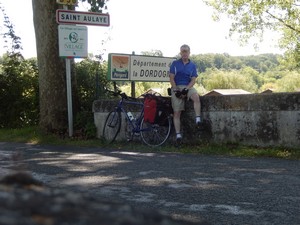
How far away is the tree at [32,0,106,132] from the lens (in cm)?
1024

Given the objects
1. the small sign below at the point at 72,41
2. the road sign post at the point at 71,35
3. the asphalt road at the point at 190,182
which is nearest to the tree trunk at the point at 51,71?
Answer: the road sign post at the point at 71,35

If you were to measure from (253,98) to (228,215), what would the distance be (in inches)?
166

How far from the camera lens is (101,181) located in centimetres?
472

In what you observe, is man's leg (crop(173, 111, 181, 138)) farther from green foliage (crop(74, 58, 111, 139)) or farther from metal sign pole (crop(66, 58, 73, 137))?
metal sign pole (crop(66, 58, 73, 137))

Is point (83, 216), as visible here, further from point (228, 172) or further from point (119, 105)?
point (119, 105)

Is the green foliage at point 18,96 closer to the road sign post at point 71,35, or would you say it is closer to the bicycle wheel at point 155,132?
the road sign post at point 71,35

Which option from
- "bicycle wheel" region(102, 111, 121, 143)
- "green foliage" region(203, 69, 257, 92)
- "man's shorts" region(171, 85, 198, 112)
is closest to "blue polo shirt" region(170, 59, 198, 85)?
→ "man's shorts" region(171, 85, 198, 112)

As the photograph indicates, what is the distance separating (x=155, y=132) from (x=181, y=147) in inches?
31.9

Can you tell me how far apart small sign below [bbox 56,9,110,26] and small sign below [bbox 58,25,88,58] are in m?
0.15

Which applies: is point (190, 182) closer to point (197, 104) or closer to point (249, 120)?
point (249, 120)

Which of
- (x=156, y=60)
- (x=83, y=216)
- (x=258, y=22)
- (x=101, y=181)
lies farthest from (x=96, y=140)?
(x=258, y=22)

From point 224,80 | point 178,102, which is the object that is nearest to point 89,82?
point 178,102

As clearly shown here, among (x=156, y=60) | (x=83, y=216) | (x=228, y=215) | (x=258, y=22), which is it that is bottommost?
(x=228, y=215)

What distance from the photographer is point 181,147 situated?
769 centimetres
